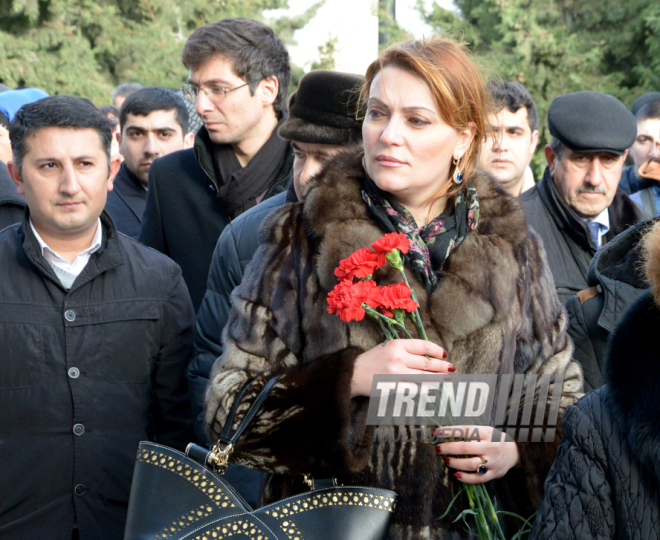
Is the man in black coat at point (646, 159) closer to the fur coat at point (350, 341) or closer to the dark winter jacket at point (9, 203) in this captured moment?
the fur coat at point (350, 341)

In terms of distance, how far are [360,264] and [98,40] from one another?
14.8m

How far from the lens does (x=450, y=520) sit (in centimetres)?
223

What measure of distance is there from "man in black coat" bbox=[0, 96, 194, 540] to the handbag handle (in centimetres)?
85

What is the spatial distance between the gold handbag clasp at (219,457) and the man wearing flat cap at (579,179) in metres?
2.07

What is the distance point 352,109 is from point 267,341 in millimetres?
1130

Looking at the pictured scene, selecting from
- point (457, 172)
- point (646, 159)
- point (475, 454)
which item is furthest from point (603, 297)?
point (646, 159)

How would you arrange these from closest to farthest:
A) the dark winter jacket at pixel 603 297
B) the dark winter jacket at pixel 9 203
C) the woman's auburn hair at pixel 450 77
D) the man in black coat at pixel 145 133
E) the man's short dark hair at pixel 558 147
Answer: the woman's auburn hair at pixel 450 77
the dark winter jacket at pixel 603 297
the dark winter jacket at pixel 9 203
the man's short dark hair at pixel 558 147
the man in black coat at pixel 145 133

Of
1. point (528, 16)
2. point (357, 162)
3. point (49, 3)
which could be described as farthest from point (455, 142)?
point (49, 3)

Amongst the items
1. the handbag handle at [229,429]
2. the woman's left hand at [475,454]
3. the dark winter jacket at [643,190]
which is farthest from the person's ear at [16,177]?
the dark winter jacket at [643,190]

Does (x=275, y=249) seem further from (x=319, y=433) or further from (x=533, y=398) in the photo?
(x=533, y=398)

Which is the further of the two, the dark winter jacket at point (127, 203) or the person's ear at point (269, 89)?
the dark winter jacket at point (127, 203)

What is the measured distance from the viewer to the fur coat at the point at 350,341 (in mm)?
2162

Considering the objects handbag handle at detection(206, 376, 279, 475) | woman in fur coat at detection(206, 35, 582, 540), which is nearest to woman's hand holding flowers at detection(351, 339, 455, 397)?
woman in fur coat at detection(206, 35, 582, 540)

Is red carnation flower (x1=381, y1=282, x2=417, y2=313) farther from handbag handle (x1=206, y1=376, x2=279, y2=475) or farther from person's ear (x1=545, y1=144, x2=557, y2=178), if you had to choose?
person's ear (x1=545, y1=144, x2=557, y2=178)
